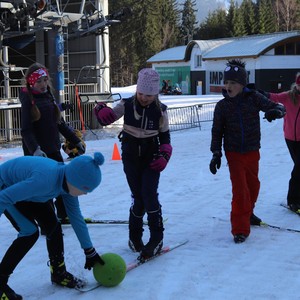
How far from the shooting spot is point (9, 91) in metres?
16.8

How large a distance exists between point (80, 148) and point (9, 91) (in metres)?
11.9

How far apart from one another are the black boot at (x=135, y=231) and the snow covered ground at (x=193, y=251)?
3.8 inches

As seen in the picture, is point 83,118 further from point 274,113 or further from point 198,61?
point 198,61

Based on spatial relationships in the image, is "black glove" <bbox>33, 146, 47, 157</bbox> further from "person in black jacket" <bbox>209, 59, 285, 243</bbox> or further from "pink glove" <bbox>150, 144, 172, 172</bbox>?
"person in black jacket" <bbox>209, 59, 285, 243</bbox>

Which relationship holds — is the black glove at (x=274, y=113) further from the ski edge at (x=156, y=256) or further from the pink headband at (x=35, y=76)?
the pink headband at (x=35, y=76)

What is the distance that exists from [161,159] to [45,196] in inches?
53.4

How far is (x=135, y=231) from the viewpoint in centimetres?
501

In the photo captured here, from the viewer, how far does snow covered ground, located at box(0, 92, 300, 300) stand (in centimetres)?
413

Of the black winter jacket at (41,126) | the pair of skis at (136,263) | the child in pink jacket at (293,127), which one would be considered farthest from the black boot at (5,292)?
the child in pink jacket at (293,127)

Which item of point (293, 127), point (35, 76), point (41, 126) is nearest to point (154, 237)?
point (41, 126)

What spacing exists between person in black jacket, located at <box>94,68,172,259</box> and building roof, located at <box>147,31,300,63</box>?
36.0 meters

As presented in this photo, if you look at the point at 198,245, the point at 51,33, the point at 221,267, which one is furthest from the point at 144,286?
the point at 51,33

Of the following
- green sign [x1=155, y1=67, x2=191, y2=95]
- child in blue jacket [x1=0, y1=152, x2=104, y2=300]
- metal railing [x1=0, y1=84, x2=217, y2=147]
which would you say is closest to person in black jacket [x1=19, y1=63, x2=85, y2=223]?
→ child in blue jacket [x1=0, y1=152, x2=104, y2=300]

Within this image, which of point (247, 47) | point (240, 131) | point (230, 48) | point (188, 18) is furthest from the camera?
point (188, 18)
